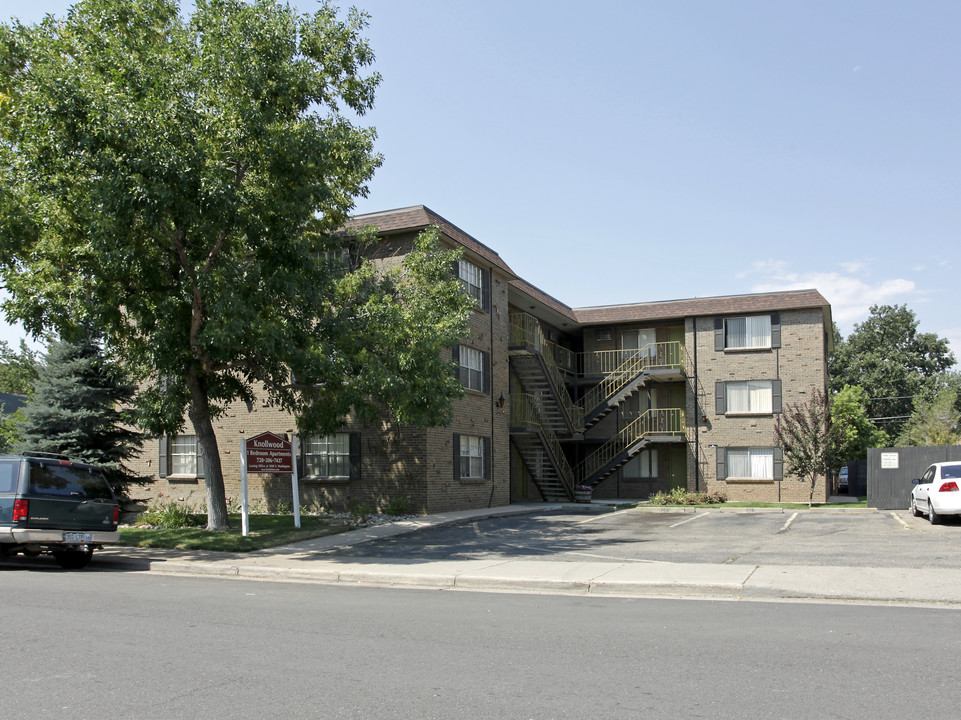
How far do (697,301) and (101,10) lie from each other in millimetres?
25033

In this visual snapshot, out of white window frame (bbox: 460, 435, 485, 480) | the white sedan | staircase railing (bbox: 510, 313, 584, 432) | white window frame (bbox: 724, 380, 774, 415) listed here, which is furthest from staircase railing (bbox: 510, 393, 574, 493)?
the white sedan

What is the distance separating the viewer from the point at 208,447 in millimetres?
18594

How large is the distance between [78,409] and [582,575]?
15137mm

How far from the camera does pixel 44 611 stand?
9.47m

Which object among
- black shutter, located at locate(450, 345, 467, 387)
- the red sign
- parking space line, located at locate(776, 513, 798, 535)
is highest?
black shutter, located at locate(450, 345, 467, 387)

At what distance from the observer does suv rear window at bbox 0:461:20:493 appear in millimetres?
13602

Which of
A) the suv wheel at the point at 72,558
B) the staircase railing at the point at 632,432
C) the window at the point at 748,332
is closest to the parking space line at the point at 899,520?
the window at the point at 748,332

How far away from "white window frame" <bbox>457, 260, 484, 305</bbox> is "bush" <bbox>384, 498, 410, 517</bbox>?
21.3 feet

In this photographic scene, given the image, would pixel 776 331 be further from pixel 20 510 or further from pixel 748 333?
pixel 20 510

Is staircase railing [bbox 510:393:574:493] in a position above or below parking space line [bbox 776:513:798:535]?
above

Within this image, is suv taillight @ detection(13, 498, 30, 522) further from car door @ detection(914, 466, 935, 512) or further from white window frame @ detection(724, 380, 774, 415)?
white window frame @ detection(724, 380, 774, 415)

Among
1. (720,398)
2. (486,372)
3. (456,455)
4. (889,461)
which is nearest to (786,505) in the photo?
(889,461)

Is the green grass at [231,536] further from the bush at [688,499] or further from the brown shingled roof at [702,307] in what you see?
the brown shingled roof at [702,307]

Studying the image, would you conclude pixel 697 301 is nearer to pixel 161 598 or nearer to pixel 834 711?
pixel 161 598
